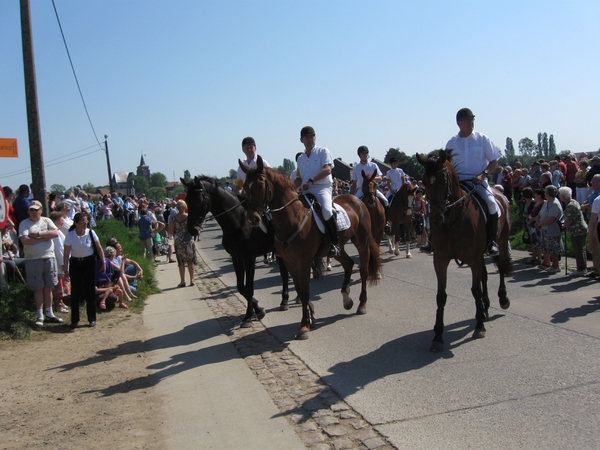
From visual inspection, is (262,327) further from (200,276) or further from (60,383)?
(200,276)

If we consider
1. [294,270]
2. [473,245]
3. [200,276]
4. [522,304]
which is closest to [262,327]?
[294,270]

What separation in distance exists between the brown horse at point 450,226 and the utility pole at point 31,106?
26.5 ft

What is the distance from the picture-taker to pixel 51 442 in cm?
456

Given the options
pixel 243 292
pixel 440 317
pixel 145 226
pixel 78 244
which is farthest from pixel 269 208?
pixel 145 226

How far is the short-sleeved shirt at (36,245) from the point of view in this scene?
8.69 meters

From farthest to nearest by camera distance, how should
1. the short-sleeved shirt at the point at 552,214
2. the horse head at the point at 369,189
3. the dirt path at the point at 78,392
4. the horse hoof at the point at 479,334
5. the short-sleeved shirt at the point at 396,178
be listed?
the short-sleeved shirt at the point at 396,178 < the horse head at the point at 369,189 < the short-sleeved shirt at the point at 552,214 < the horse hoof at the point at 479,334 < the dirt path at the point at 78,392

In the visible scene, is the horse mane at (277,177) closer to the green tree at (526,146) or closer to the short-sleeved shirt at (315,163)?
the short-sleeved shirt at (315,163)

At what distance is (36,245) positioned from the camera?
344 inches

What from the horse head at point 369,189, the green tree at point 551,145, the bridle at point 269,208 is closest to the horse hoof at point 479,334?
the bridle at point 269,208

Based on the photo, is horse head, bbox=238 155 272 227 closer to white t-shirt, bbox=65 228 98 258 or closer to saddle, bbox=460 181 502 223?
saddle, bbox=460 181 502 223

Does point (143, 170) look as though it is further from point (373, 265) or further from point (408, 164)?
point (373, 265)

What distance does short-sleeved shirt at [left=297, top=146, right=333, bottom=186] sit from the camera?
8.09 m

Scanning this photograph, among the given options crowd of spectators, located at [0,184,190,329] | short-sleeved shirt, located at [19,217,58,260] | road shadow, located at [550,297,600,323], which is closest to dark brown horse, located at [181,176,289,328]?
crowd of spectators, located at [0,184,190,329]

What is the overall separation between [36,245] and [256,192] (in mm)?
4437
